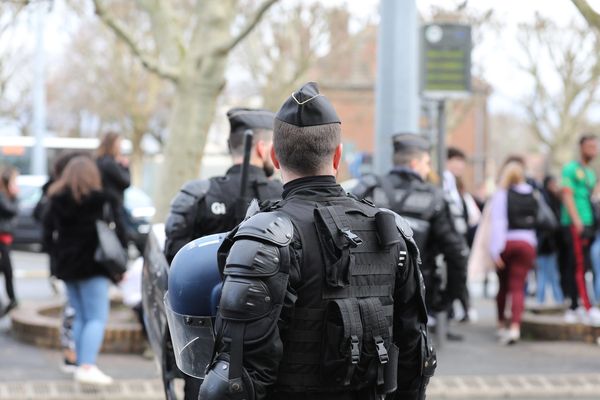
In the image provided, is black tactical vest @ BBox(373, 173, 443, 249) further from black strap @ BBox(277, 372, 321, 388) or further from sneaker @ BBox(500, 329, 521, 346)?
black strap @ BBox(277, 372, 321, 388)

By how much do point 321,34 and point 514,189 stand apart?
19.5 metres

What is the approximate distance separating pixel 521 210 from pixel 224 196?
18.3 feet

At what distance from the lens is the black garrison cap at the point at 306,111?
329cm

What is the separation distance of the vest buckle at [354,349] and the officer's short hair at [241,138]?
6.79ft

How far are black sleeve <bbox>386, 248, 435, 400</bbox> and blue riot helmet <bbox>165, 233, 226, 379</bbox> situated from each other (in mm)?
673

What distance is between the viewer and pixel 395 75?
904cm

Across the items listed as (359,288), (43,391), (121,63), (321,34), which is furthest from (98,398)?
(121,63)

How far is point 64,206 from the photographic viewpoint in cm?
766

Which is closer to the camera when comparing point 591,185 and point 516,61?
point 591,185

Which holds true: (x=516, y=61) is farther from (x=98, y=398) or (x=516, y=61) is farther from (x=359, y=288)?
(x=359, y=288)

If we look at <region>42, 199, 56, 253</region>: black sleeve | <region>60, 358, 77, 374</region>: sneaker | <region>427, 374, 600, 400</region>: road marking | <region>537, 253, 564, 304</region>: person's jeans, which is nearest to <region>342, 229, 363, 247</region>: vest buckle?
<region>427, 374, 600, 400</region>: road marking

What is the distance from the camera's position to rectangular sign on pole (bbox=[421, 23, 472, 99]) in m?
9.50

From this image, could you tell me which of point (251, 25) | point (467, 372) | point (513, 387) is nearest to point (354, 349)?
point (513, 387)

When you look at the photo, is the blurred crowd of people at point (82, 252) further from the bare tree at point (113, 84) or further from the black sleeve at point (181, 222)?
the bare tree at point (113, 84)
